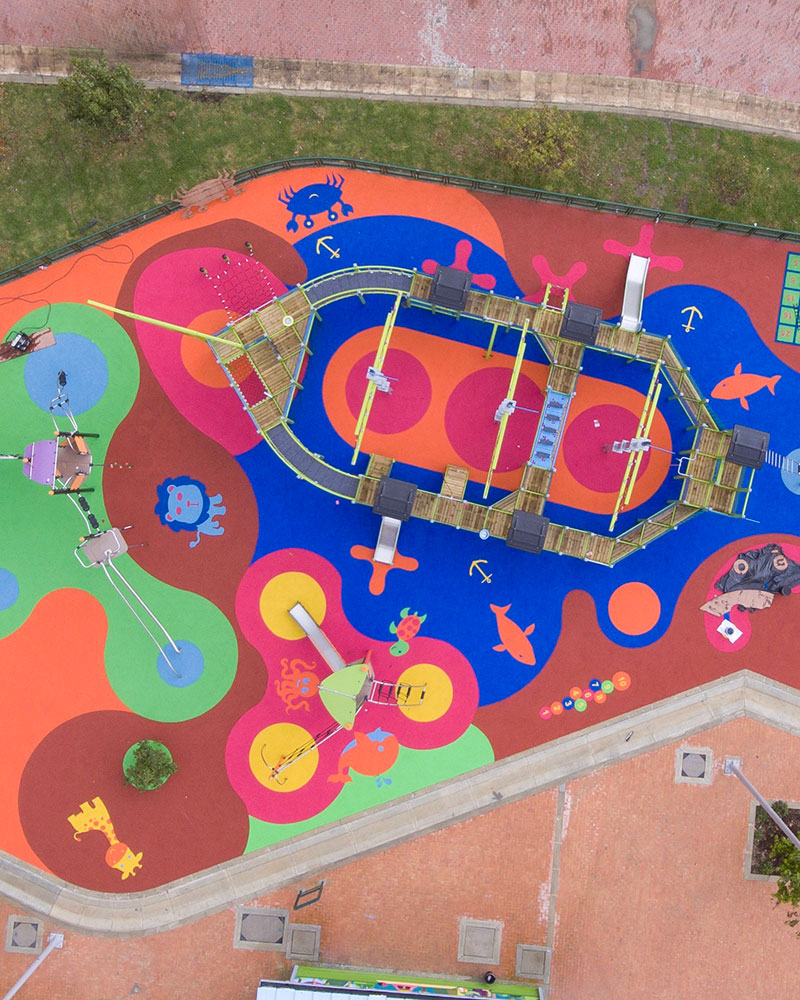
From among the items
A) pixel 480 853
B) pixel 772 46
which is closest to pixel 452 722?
pixel 480 853

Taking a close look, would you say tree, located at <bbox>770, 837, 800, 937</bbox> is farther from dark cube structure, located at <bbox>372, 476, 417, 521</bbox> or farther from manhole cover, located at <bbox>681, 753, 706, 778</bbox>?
dark cube structure, located at <bbox>372, 476, 417, 521</bbox>

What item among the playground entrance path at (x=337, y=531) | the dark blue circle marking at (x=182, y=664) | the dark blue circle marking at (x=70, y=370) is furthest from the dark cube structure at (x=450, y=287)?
the dark blue circle marking at (x=182, y=664)

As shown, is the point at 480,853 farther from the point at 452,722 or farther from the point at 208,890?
the point at 208,890

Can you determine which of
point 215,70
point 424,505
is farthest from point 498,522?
point 215,70

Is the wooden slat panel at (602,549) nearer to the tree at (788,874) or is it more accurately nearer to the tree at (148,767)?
the tree at (788,874)

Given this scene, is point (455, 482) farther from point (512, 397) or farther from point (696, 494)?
point (696, 494)

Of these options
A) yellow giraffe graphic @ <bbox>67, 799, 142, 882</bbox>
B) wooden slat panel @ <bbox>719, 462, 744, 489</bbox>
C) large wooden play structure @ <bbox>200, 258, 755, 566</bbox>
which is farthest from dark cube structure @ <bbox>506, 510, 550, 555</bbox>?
yellow giraffe graphic @ <bbox>67, 799, 142, 882</bbox>
